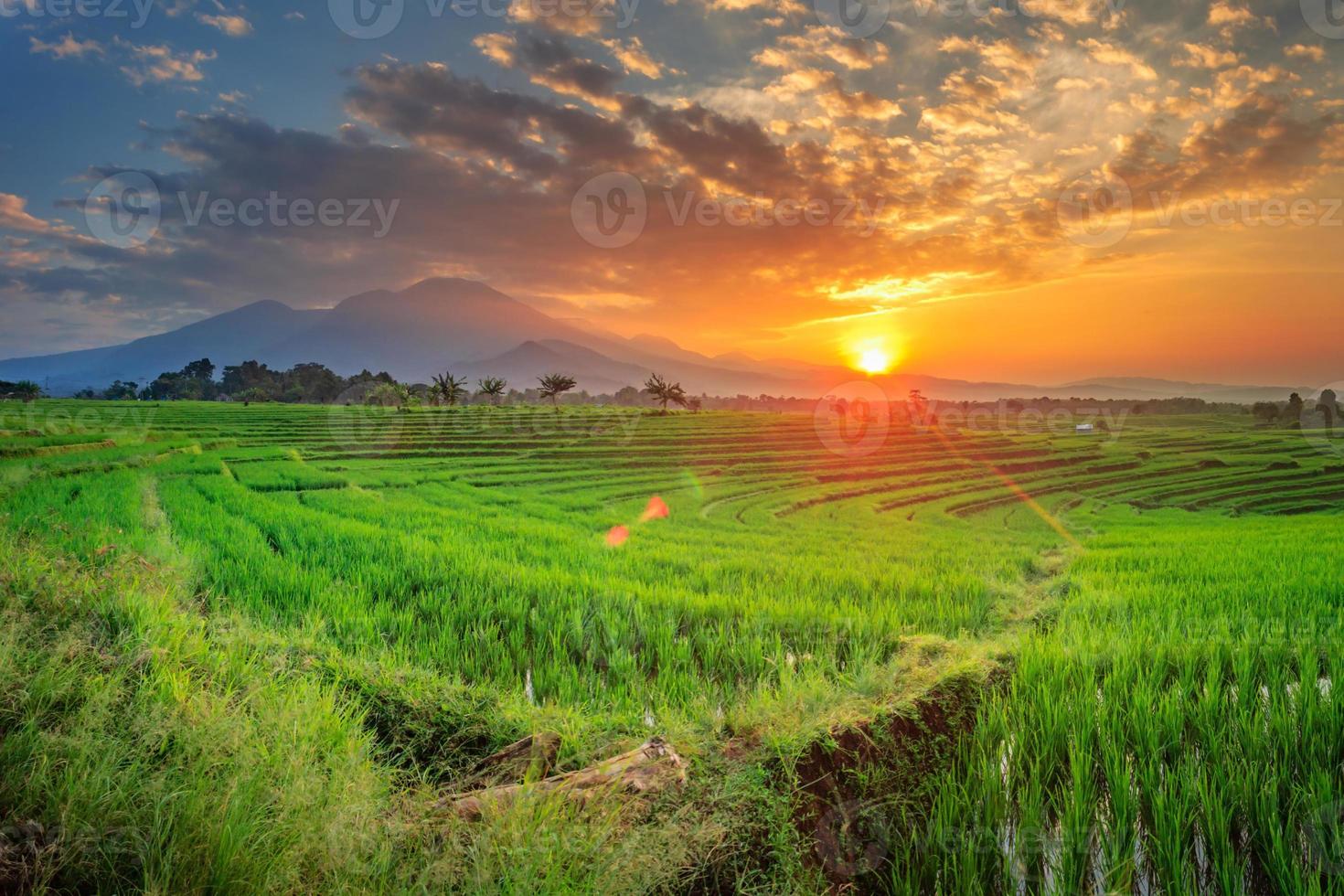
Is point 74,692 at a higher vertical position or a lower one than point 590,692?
higher

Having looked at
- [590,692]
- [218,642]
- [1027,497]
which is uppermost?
[218,642]

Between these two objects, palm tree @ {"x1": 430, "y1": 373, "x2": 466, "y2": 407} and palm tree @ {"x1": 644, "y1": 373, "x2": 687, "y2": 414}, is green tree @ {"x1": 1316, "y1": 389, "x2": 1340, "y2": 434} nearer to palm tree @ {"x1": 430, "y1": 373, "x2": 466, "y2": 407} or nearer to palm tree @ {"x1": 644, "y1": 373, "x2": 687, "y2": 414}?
palm tree @ {"x1": 644, "y1": 373, "x2": 687, "y2": 414}

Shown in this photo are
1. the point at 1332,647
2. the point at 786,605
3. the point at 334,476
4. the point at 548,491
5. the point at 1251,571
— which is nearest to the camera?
the point at 1332,647

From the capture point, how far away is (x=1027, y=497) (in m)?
30.8

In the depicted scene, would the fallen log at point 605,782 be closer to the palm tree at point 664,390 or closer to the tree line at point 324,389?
the tree line at point 324,389

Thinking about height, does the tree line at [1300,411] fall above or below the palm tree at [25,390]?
below

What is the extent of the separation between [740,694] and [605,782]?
181cm

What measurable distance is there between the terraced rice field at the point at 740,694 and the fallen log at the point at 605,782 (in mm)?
143

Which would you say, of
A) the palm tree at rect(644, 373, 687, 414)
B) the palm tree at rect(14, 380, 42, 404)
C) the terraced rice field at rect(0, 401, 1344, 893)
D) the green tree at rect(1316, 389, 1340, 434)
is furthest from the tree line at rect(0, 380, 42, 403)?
the green tree at rect(1316, 389, 1340, 434)

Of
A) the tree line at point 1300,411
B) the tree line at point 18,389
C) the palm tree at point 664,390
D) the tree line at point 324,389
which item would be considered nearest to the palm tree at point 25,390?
the tree line at point 18,389

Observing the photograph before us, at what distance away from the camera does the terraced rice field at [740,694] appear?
238 cm

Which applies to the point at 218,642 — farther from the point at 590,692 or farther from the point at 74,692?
the point at 590,692

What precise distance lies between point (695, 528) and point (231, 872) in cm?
1282

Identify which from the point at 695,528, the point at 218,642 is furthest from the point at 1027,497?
the point at 218,642
